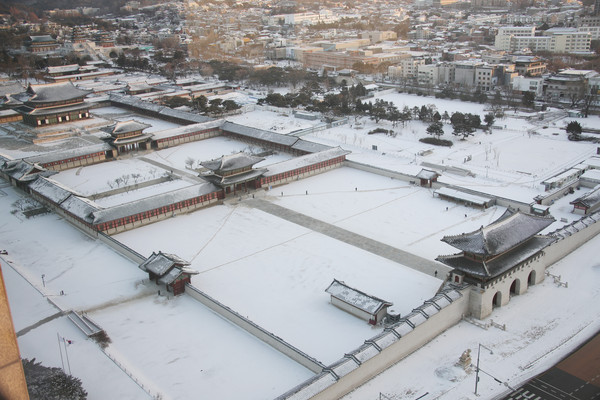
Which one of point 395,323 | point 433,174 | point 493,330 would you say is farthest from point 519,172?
point 395,323

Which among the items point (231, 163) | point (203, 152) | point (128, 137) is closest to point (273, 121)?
point (203, 152)

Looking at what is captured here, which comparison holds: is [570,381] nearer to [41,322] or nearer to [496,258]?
[496,258]

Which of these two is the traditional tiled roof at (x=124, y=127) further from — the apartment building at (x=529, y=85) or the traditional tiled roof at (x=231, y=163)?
the apartment building at (x=529, y=85)

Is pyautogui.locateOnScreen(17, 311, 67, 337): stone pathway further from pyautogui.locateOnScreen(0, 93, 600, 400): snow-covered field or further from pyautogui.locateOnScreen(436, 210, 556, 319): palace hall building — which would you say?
pyautogui.locateOnScreen(436, 210, 556, 319): palace hall building

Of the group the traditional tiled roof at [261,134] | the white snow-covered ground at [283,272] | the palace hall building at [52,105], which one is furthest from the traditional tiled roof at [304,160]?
the palace hall building at [52,105]

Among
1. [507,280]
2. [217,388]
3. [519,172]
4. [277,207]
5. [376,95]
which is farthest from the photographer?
[376,95]

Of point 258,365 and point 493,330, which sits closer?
point 258,365

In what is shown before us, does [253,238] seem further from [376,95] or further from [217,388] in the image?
[376,95]
